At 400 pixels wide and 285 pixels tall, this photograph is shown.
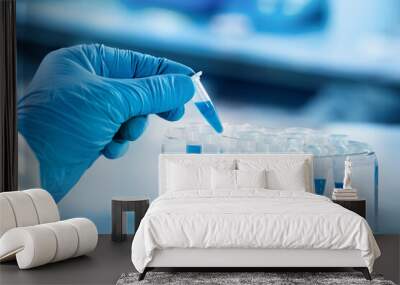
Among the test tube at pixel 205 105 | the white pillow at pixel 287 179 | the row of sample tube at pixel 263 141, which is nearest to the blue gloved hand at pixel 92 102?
the test tube at pixel 205 105

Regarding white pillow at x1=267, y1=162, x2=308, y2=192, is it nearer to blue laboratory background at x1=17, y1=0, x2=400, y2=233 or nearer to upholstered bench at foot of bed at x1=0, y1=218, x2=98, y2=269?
blue laboratory background at x1=17, y1=0, x2=400, y2=233

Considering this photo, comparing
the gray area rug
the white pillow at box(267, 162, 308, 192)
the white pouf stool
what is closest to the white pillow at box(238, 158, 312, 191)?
the white pillow at box(267, 162, 308, 192)

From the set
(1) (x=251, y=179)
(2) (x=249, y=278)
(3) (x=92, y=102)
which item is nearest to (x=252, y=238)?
(2) (x=249, y=278)

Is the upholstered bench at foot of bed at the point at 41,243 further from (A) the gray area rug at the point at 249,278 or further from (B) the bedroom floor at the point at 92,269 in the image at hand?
(A) the gray area rug at the point at 249,278

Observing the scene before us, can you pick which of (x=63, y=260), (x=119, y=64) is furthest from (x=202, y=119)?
(x=63, y=260)

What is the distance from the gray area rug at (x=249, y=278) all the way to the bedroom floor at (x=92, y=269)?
199mm

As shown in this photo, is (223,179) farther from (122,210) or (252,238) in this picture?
(252,238)

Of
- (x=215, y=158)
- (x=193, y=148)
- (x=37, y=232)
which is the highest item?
(x=193, y=148)

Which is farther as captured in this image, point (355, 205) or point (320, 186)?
point (320, 186)

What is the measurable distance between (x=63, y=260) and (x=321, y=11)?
4009 millimetres

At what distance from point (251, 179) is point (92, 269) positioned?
201 centimetres

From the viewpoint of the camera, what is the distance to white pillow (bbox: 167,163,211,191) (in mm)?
6582

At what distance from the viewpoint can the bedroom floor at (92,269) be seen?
489cm

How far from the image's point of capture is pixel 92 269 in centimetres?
527
